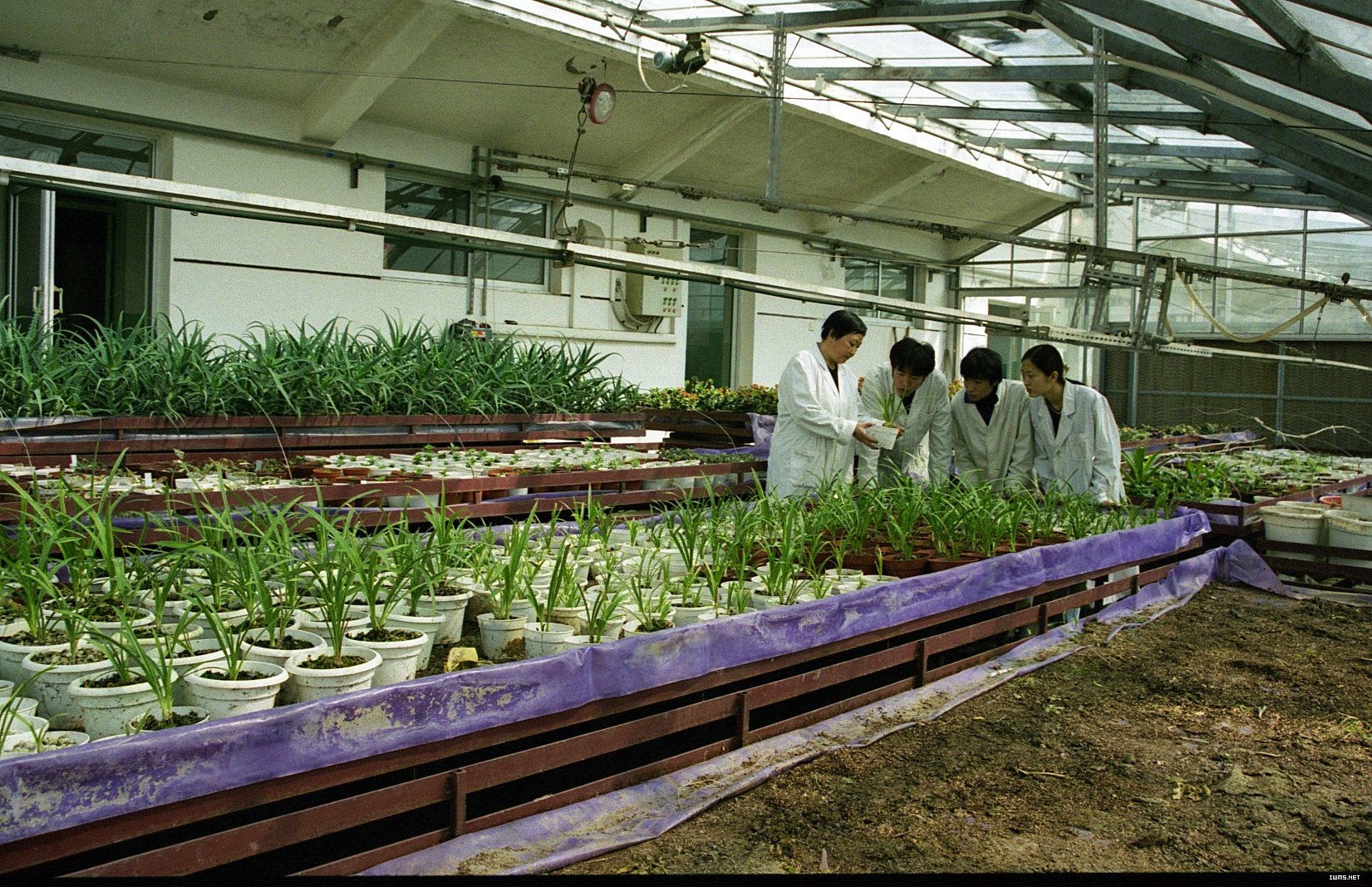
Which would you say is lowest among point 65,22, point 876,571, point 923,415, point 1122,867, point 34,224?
point 1122,867

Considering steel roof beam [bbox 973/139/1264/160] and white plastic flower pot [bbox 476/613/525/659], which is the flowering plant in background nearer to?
white plastic flower pot [bbox 476/613/525/659]

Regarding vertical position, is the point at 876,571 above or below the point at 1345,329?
below

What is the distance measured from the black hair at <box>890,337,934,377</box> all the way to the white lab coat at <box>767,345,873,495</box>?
255 mm

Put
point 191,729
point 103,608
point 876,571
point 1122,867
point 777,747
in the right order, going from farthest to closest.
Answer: point 876,571 → point 777,747 → point 103,608 → point 1122,867 → point 191,729

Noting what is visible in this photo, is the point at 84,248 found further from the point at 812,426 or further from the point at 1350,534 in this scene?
the point at 1350,534

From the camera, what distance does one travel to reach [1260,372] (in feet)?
46.3

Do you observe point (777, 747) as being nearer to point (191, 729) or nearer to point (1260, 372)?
point (191, 729)

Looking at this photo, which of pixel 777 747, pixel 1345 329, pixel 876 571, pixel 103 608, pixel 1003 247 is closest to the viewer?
pixel 103 608

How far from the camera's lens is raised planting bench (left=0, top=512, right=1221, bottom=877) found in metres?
1.53

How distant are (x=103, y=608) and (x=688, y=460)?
383cm

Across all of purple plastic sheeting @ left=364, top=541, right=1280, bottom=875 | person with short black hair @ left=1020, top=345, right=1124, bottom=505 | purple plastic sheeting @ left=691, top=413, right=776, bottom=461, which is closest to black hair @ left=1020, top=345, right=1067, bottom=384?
person with short black hair @ left=1020, top=345, right=1124, bottom=505

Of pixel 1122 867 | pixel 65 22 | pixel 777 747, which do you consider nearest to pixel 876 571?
pixel 777 747

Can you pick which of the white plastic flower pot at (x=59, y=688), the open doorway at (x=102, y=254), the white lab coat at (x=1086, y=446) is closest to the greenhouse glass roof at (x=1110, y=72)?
the white lab coat at (x=1086, y=446)

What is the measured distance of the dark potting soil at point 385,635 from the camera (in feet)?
7.45
